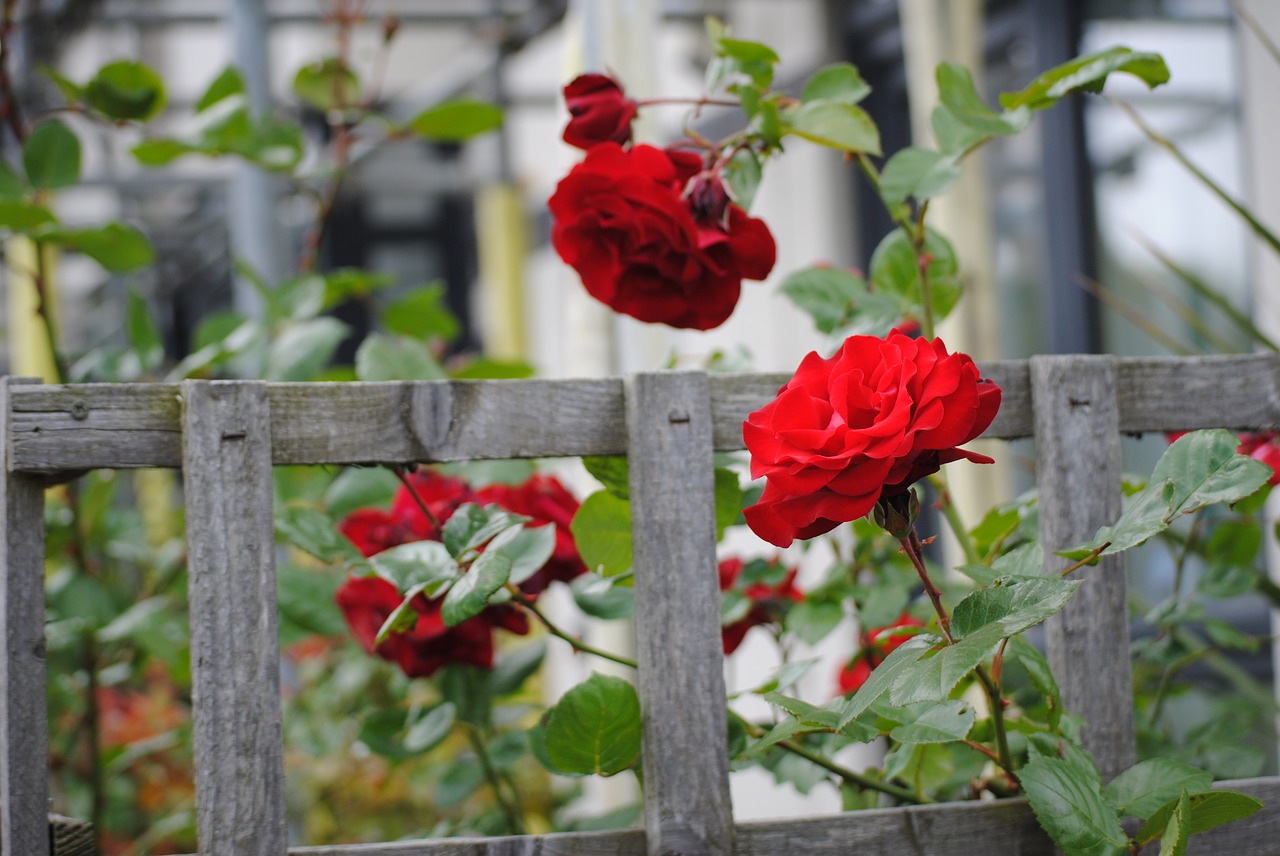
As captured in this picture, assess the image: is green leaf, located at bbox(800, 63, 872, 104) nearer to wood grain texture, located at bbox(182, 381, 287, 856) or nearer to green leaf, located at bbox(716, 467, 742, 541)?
green leaf, located at bbox(716, 467, 742, 541)

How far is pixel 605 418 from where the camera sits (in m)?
0.83

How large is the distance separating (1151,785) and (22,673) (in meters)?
0.73

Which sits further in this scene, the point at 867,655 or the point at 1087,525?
the point at 867,655

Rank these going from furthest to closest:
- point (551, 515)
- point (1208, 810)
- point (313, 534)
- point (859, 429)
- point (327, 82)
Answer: point (327, 82) < point (551, 515) < point (313, 534) < point (1208, 810) < point (859, 429)

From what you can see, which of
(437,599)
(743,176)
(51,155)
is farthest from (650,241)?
(51,155)

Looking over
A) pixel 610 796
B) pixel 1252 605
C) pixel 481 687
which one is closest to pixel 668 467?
pixel 481 687

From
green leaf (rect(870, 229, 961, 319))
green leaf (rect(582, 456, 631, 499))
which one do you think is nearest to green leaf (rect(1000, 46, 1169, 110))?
green leaf (rect(870, 229, 961, 319))

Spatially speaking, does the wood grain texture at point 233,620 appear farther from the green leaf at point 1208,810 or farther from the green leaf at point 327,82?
the green leaf at point 327,82

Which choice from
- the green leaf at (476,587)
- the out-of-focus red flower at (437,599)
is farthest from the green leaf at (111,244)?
the green leaf at (476,587)

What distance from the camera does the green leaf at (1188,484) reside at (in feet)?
2.20

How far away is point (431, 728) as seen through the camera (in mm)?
1086

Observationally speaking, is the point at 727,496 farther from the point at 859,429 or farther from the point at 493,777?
the point at 493,777

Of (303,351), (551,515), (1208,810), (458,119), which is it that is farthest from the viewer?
(458,119)

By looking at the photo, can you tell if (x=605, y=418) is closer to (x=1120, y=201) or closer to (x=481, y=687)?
(x=481, y=687)
